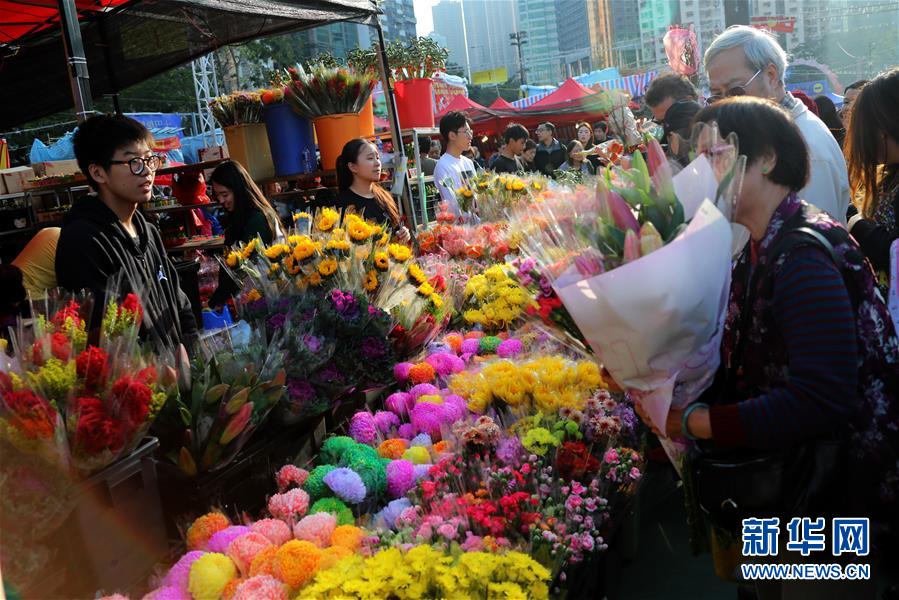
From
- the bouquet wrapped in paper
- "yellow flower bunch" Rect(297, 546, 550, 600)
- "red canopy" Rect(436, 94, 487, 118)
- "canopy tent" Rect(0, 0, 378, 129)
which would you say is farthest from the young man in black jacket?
"red canopy" Rect(436, 94, 487, 118)

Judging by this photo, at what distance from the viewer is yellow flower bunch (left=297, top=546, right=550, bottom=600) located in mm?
1313

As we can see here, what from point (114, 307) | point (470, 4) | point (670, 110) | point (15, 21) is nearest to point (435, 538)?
point (114, 307)

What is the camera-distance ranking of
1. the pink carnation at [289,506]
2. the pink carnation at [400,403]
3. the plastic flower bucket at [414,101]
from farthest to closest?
the plastic flower bucket at [414,101]
the pink carnation at [400,403]
the pink carnation at [289,506]

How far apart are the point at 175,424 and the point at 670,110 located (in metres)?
2.79

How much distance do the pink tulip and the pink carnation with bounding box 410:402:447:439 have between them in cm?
61

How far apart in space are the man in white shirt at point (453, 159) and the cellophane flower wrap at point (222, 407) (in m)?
3.02

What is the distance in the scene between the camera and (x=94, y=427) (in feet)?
4.69

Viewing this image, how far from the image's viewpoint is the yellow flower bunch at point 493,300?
10.0 feet

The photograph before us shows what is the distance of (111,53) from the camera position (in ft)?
19.1

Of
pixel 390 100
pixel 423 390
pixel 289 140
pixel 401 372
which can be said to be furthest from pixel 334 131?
pixel 423 390

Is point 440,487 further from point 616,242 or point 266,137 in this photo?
point 266,137

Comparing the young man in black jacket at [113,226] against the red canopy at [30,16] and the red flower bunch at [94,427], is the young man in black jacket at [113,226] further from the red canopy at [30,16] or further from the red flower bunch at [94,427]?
the red canopy at [30,16]

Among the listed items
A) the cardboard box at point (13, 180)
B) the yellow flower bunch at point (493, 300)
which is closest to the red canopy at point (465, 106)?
the cardboard box at point (13, 180)

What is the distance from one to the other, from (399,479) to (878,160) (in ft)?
6.16
